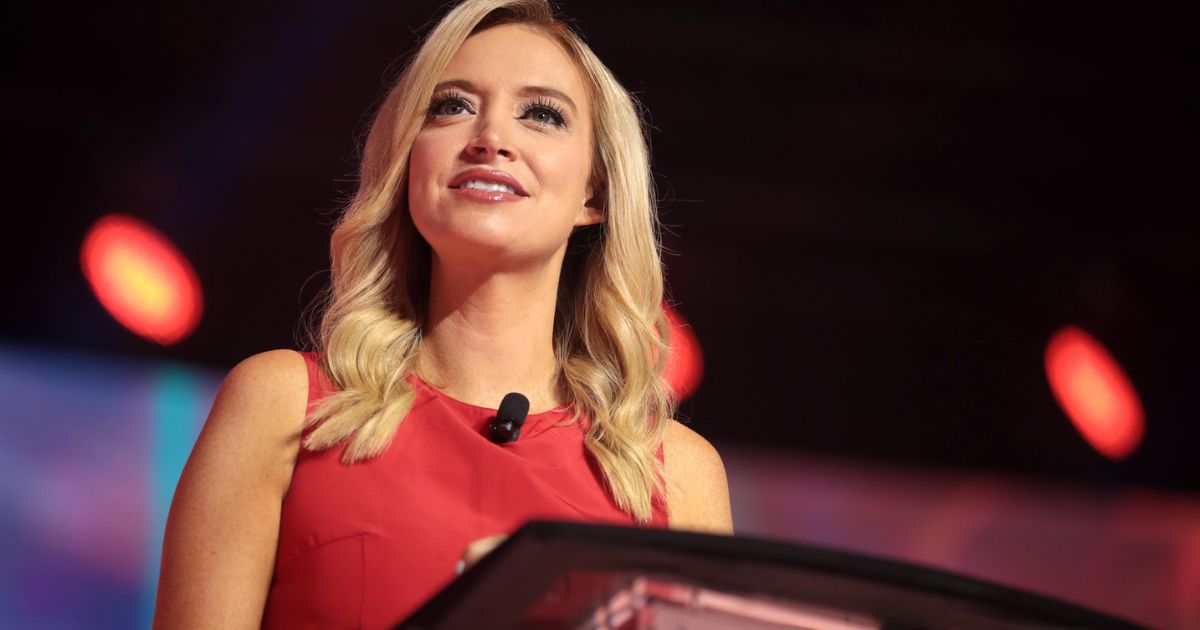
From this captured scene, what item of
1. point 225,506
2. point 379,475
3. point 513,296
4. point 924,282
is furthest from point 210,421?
point 924,282

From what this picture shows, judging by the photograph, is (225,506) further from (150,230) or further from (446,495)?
(150,230)

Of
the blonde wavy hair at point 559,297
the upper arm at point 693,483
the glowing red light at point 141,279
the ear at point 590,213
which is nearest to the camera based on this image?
the blonde wavy hair at point 559,297

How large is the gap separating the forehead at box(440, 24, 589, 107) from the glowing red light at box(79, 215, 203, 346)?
260 cm

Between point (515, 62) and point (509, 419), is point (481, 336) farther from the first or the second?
point (515, 62)

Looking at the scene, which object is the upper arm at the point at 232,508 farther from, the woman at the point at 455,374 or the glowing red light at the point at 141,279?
the glowing red light at the point at 141,279

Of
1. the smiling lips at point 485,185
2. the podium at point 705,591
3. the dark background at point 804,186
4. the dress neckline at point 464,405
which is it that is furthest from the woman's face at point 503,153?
the dark background at point 804,186

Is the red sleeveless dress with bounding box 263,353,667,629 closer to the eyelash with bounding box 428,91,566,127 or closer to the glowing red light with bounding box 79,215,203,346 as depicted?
the eyelash with bounding box 428,91,566,127

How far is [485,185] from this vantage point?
191 cm

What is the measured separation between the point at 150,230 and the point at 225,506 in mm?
2895

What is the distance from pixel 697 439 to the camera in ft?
7.02

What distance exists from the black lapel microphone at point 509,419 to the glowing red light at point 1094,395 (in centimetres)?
333

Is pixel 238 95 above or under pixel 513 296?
above

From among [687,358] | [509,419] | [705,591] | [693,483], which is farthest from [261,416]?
[687,358]

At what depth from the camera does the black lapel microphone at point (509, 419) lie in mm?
1849
